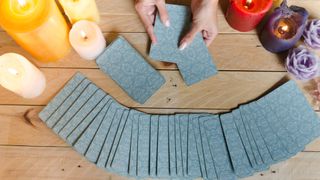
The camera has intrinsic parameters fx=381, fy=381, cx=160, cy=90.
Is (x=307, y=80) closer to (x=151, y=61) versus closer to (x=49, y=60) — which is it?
(x=151, y=61)

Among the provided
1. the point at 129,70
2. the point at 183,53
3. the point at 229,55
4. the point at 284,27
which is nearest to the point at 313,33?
the point at 284,27

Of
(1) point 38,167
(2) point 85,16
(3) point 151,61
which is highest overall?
(2) point 85,16

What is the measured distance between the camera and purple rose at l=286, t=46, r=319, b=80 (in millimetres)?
829

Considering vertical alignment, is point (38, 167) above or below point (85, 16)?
below

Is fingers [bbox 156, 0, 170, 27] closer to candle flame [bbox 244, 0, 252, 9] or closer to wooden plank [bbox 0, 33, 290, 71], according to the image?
wooden plank [bbox 0, 33, 290, 71]

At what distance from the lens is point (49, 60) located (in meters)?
0.89

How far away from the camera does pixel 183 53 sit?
87 cm

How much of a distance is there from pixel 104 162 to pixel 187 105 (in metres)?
0.22

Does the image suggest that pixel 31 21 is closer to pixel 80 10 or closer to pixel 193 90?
pixel 80 10

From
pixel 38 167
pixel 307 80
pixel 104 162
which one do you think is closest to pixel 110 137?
pixel 104 162

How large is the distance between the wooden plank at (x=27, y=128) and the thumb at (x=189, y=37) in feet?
0.49

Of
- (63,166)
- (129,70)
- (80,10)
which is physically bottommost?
(63,166)

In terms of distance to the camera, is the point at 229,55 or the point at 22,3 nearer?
the point at 22,3

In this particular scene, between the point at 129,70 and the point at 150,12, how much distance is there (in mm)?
144
